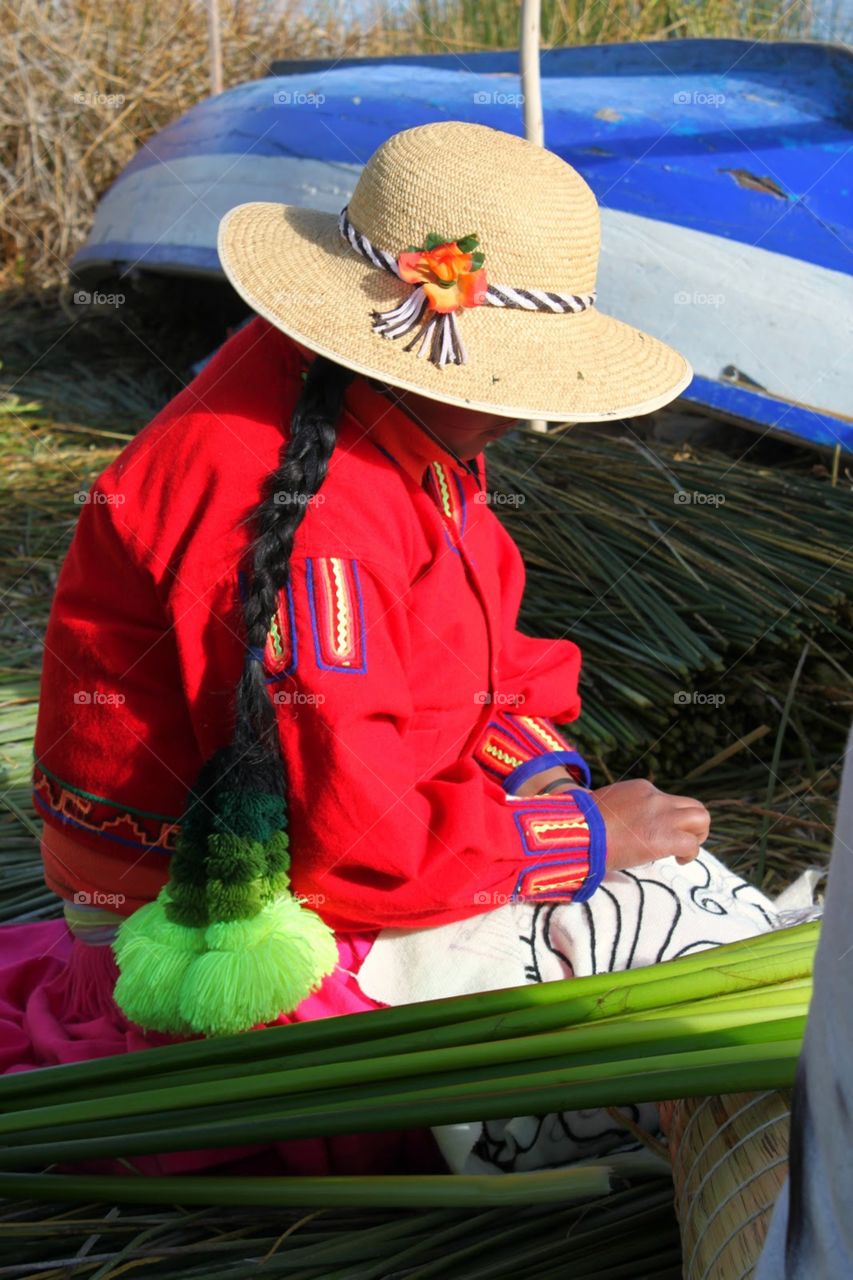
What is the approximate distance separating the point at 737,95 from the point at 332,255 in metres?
3.33

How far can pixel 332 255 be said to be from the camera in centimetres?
152

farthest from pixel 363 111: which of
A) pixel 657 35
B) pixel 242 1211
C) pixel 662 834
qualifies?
pixel 242 1211

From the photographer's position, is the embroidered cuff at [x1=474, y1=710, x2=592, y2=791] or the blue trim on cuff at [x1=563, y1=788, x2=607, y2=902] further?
the embroidered cuff at [x1=474, y1=710, x2=592, y2=791]

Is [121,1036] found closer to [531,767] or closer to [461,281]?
[531,767]

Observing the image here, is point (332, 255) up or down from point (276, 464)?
up

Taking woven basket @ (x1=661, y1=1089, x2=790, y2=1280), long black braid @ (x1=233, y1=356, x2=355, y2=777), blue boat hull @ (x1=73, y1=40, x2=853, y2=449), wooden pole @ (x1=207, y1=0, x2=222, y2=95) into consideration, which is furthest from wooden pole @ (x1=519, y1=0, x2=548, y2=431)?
wooden pole @ (x1=207, y1=0, x2=222, y2=95)

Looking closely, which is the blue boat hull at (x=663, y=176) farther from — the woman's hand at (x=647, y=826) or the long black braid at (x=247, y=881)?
the long black braid at (x=247, y=881)

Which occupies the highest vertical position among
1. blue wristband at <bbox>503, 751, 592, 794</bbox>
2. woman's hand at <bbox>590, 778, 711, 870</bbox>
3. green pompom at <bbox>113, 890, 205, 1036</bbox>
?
green pompom at <bbox>113, 890, 205, 1036</bbox>

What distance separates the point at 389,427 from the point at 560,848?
20.9 inches

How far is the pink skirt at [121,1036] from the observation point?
151cm

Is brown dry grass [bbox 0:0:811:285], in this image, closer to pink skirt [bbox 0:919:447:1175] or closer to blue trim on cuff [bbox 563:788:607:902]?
pink skirt [bbox 0:919:447:1175]

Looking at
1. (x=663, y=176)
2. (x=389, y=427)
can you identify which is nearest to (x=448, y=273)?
(x=389, y=427)

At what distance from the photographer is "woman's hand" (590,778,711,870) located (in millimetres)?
1642

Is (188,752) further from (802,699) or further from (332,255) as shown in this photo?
(802,699)
